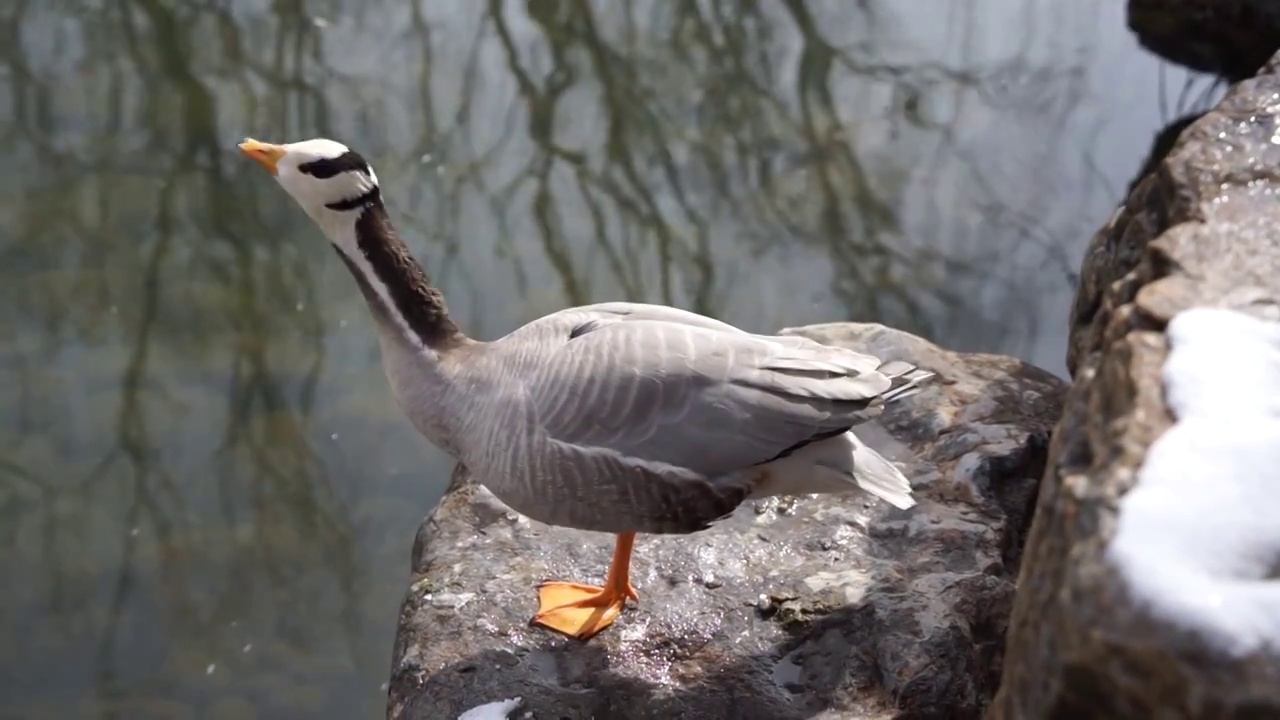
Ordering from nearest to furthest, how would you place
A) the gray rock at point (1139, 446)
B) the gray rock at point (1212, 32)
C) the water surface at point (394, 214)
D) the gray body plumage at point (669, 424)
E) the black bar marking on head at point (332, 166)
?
the gray rock at point (1139, 446) < the gray body plumage at point (669, 424) < the black bar marking on head at point (332, 166) < the water surface at point (394, 214) < the gray rock at point (1212, 32)

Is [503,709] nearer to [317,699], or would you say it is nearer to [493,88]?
[317,699]

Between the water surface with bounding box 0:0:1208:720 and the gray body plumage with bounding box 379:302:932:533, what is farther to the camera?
the water surface with bounding box 0:0:1208:720

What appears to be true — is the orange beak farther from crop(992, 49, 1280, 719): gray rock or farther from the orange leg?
crop(992, 49, 1280, 719): gray rock

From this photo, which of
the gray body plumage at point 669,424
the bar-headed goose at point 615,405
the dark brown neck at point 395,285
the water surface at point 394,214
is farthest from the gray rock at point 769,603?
the water surface at point 394,214

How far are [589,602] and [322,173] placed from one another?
121 cm

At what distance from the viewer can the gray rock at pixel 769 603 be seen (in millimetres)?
2598

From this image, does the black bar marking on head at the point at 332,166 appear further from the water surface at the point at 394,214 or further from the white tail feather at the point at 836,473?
the water surface at the point at 394,214

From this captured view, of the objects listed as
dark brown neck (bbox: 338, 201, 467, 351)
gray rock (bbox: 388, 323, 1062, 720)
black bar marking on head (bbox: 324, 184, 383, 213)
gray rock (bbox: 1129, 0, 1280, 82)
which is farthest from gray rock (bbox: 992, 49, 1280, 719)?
gray rock (bbox: 1129, 0, 1280, 82)

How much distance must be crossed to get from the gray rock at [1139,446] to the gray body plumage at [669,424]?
2.21 feet

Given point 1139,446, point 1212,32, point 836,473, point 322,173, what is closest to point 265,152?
point 322,173

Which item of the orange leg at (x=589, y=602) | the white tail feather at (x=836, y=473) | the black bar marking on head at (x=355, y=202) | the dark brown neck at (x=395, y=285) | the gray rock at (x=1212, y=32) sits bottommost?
the orange leg at (x=589, y=602)

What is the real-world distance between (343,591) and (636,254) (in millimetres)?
2271

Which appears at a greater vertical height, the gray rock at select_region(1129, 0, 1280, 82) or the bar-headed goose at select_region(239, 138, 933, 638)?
the gray rock at select_region(1129, 0, 1280, 82)

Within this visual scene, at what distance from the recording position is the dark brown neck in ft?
9.08
